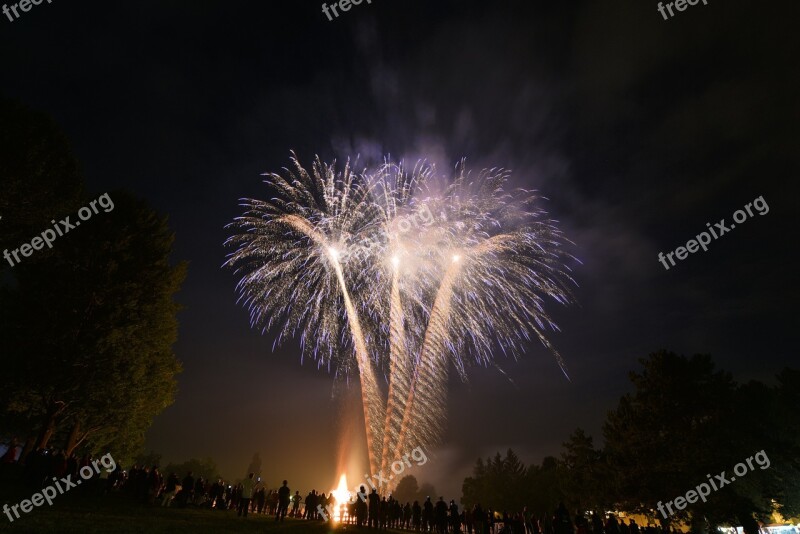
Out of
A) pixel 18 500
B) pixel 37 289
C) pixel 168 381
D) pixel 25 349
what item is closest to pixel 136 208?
pixel 37 289

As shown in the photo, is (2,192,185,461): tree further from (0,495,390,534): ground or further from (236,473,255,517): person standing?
(236,473,255,517): person standing

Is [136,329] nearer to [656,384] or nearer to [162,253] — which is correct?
[162,253]

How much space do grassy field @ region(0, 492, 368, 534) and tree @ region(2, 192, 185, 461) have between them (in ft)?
25.9

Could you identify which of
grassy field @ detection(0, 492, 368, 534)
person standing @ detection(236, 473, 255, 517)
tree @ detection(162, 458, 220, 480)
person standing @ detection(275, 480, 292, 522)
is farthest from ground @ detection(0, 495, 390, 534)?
tree @ detection(162, 458, 220, 480)

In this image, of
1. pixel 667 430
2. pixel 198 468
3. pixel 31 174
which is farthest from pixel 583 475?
pixel 198 468

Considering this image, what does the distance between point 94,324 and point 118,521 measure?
15.0m

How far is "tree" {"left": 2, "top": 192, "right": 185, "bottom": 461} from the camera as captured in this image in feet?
75.9

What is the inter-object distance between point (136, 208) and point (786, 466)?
66645 mm

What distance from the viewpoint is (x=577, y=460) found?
48.6m

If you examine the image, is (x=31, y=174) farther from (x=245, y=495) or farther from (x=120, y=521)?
(x=245, y=495)

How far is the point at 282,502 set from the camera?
63.7ft

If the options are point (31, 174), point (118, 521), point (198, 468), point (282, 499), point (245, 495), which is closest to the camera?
point (118, 521)

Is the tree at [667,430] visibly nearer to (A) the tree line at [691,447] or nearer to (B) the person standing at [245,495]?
(A) the tree line at [691,447]

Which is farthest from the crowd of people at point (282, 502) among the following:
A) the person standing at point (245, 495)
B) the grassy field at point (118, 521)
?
the grassy field at point (118, 521)
